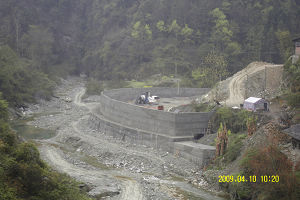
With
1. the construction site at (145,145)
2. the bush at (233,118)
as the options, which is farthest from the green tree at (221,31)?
the bush at (233,118)

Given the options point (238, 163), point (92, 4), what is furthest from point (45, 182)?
point (92, 4)

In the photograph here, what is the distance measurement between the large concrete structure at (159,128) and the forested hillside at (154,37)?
2134 cm

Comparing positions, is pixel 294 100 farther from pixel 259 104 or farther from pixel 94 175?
pixel 94 175

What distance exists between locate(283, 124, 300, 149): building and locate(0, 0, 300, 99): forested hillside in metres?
34.2

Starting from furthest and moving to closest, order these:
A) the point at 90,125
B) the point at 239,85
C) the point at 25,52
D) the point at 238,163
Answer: the point at 25,52
the point at 90,125
the point at 239,85
the point at 238,163

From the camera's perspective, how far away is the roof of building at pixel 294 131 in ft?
86.9

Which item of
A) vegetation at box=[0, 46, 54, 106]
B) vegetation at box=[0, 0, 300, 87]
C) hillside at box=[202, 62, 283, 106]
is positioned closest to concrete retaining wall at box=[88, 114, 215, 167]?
hillside at box=[202, 62, 283, 106]

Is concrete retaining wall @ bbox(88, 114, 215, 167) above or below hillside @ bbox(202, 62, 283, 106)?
below

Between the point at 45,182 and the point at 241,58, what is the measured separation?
64231 millimetres

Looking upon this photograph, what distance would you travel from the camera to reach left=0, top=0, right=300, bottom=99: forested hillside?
7881cm

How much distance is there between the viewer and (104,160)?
120 ft

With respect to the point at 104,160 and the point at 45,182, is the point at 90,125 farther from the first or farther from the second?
the point at 45,182
